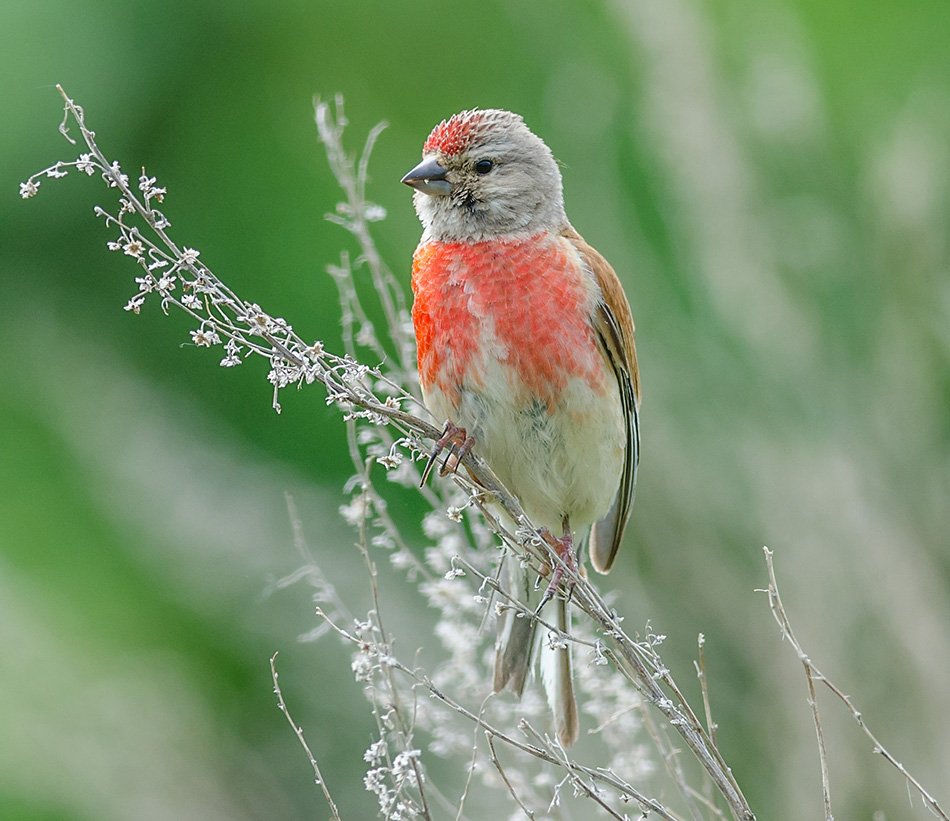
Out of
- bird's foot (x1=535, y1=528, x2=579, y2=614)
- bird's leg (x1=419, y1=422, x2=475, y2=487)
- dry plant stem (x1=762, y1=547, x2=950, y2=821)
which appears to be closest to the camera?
dry plant stem (x1=762, y1=547, x2=950, y2=821)

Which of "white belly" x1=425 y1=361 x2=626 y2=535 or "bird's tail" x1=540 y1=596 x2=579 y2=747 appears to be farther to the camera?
"white belly" x1=425 y1=361 x2=626 y2=535

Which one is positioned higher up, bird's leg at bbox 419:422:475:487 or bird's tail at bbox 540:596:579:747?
bird's leg at bbox 419:422:475:487

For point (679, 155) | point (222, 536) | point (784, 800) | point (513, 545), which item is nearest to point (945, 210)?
point (679, 155)

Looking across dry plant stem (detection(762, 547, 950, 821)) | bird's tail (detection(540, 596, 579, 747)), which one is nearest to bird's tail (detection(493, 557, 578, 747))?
bird's tail (detection(540, 596, 579, 747))

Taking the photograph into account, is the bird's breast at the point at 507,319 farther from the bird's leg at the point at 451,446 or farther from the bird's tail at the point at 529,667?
the bird's tail at the point at 529,667

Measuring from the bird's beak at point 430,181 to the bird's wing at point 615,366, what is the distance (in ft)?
1.23

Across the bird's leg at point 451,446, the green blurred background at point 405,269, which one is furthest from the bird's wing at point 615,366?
the green blurred background at point 405,269

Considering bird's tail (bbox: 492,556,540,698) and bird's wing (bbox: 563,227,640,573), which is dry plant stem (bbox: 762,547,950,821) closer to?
bird's tail (bbox: 492,556,540,698)

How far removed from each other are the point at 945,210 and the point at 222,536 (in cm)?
363

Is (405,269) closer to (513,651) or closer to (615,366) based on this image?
(615,366)

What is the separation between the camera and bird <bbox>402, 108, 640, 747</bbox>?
12.4ft

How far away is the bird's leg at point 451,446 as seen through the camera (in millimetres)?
3506

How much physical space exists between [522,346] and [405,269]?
3.85m

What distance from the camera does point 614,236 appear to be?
6.47 meters
